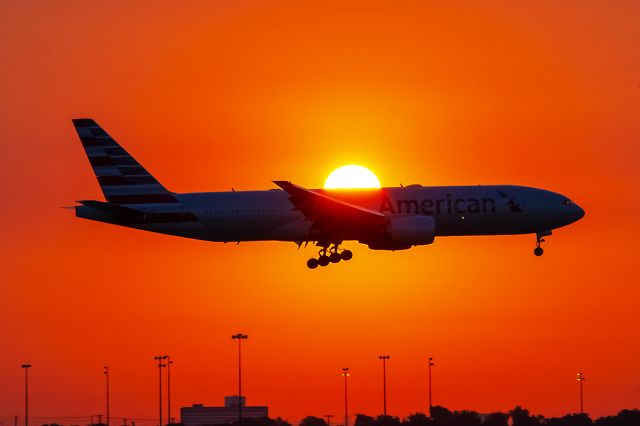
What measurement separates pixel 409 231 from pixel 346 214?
409cm

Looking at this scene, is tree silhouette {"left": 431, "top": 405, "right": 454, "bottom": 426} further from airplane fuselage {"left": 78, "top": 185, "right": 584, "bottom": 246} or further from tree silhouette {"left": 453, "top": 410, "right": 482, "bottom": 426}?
airplane fuselage {"left": 78, "top": 185, "right": 584, "bottom": 246}

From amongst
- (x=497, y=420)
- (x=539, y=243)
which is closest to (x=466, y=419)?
(x=497, y=420)

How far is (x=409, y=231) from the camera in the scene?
102 m

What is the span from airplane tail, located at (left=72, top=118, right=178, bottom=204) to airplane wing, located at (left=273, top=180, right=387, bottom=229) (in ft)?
31.2

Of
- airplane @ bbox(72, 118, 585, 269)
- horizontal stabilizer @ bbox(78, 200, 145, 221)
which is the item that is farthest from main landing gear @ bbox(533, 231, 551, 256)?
horizontal stabilizer @ bbox(78, 200, 145, 221)

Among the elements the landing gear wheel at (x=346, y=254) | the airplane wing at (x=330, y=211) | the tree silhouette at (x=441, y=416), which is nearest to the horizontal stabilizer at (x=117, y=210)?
the airplane wing at (x=330, y=211)

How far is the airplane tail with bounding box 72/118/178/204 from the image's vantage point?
10844cm

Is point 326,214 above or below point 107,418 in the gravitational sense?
above

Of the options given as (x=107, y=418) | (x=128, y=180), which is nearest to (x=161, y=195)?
(x=128, y=180)

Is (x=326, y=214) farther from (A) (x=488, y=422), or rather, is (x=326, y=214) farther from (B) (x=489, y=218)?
(A) (x=488, y=422)

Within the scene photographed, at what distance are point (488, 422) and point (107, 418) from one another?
3443cm

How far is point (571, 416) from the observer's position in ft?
500

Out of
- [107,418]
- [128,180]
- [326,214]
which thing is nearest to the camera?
[326,214]

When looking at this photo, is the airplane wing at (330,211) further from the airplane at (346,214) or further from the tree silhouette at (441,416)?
the tree silhouette at (441,416)
